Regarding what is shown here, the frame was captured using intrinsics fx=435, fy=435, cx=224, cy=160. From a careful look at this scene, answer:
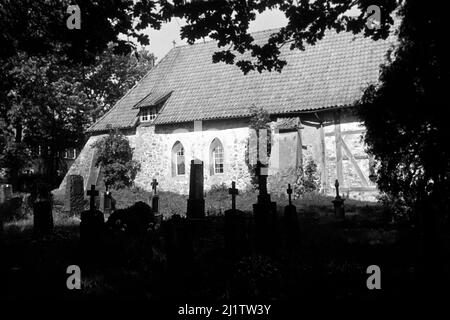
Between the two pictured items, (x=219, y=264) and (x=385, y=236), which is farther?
(x=385, y=236)

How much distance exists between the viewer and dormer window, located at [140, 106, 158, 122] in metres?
24.4

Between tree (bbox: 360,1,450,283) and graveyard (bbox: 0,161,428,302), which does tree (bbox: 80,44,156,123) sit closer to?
graveyard (bbox: 0,161,428,302)

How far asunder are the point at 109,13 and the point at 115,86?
3211 cm

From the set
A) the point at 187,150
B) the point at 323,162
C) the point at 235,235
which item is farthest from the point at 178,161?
the point at 235,235

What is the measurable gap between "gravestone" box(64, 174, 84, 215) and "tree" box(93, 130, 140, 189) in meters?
8.34

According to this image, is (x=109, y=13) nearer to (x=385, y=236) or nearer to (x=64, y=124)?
(x=385, y=236)

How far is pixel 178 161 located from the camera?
24172 millimetres

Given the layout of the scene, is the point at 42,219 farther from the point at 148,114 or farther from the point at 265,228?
the point at 148,114

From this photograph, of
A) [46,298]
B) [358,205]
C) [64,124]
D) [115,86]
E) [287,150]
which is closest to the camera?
[46,298]

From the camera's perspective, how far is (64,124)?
3262 centimetres

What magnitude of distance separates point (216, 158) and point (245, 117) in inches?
118

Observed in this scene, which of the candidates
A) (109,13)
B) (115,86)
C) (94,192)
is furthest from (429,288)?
(115,86)

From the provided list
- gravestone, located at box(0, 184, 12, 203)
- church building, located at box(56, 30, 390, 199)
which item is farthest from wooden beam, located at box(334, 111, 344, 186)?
gravestone, located at box(0, 184, 12, 203)

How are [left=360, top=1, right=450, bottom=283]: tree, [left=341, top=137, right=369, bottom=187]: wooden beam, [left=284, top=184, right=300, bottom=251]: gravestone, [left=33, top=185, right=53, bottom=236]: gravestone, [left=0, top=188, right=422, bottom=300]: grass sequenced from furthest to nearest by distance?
[left=341, top=137, right=369, bottom=187]: wooden beam, [left=33, top=185, right=53, bottom=236]: gravestone, [left=284, top=184, right=300, bottom=251]: gravestone, [left=360, top=1, right=450, bottom=283]: tree, [left=0, top=188, right=422, bottom=300]: grass
